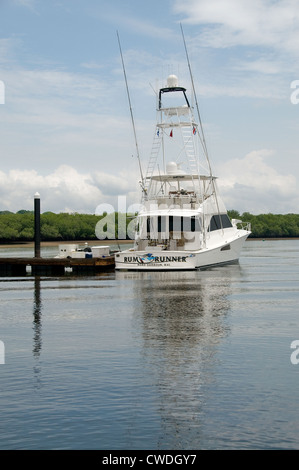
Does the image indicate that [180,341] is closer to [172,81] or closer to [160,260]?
[160,260]

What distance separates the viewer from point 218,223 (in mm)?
55344

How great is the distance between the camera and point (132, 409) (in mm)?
13188

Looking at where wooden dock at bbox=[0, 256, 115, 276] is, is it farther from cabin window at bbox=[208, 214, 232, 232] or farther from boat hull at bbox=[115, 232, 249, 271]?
cabin window at bbox=[208, 214, 232, 232]

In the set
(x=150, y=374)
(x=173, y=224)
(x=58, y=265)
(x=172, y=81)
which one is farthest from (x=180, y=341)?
(x=172, y=81)

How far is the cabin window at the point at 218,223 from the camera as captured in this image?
5344 centimetres

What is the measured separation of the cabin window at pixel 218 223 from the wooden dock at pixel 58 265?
8573 mm

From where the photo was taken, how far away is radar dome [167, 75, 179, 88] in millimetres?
52812

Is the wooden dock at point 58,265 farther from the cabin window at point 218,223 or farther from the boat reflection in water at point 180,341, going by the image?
the boat reflection in water at point 180,341

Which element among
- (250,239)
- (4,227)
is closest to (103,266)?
(4,227)

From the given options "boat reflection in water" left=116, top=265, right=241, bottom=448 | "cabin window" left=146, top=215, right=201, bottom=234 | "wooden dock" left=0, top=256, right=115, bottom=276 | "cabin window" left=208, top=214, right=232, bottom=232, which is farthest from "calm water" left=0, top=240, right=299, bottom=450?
"cabin window" left=208, top=214, right=232, bottom=232

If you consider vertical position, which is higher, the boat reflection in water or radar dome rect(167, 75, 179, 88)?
radar dome rect(167, 75, 179, 88)

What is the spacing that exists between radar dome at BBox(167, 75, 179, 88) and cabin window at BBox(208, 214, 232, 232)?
36.7ft
